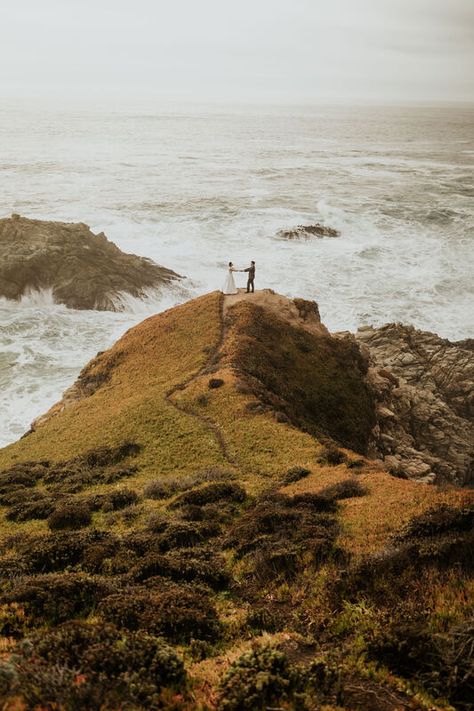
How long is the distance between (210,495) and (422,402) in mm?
20991

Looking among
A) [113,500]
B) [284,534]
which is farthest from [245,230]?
[284,534]

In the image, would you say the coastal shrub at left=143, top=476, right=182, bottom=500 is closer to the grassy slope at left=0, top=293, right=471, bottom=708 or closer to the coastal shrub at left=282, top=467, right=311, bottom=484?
the grassy slope at left=0, top=293, right=471, bottom=708

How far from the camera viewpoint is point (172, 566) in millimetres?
12680

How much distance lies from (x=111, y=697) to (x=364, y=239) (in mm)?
81300

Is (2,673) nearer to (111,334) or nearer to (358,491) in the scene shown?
(358,491)

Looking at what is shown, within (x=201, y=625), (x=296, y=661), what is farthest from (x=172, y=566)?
(x=296, y=661)

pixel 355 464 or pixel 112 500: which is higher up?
pixel 355 464

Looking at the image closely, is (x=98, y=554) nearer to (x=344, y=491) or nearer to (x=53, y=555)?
(x=53, y=555)

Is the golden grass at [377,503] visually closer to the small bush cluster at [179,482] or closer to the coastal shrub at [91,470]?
the small bush cluster at [179,482]

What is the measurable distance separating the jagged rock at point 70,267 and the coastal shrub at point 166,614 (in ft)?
165

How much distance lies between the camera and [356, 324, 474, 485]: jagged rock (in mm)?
30328

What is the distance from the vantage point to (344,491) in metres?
18.2

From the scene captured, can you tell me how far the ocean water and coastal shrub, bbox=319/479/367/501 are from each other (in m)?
25.4

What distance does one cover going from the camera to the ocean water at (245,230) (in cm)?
5284
